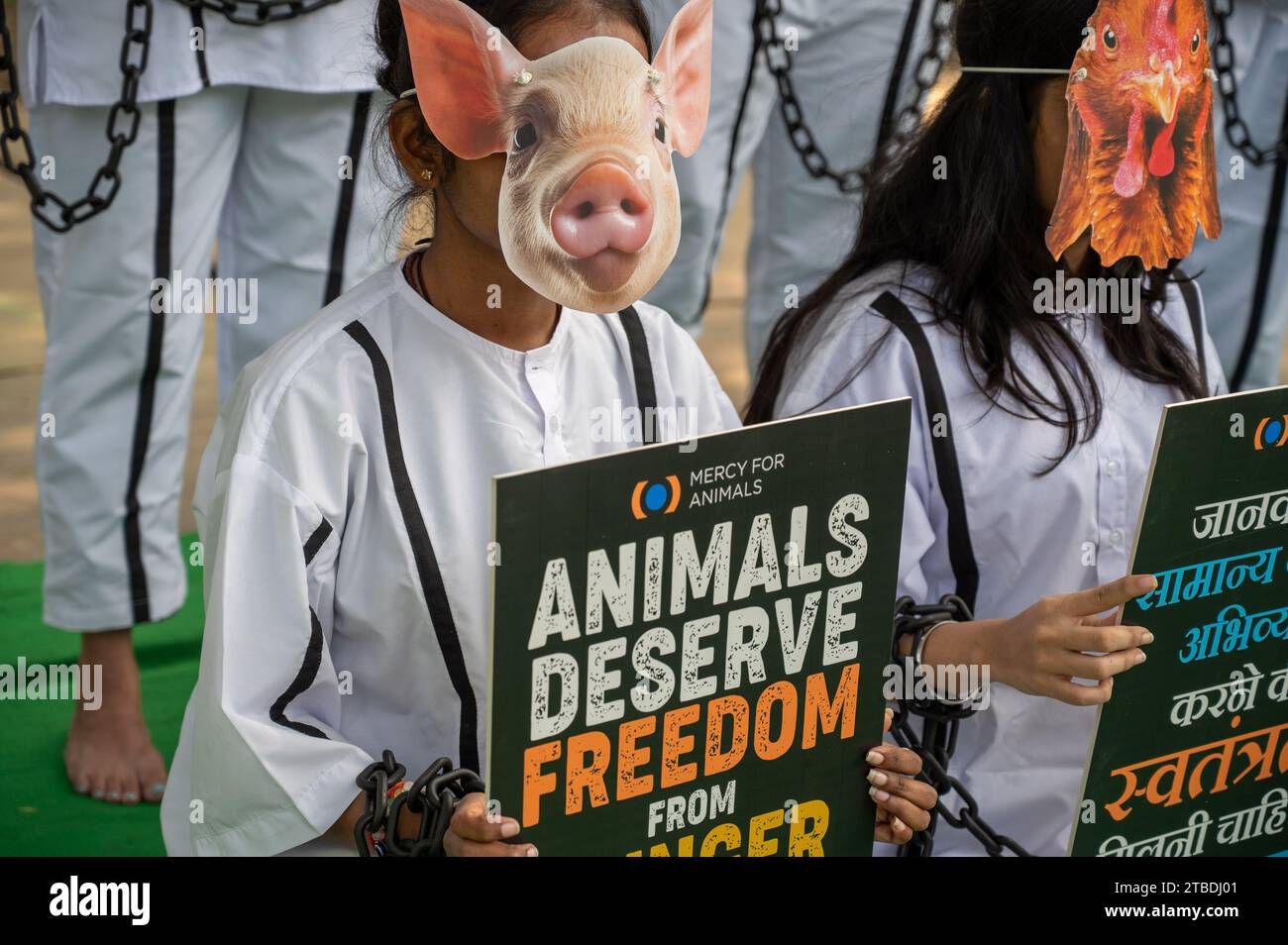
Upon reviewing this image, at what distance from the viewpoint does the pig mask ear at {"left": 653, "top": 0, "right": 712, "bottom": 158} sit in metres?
1.32

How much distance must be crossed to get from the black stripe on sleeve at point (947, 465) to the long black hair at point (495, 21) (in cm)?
48

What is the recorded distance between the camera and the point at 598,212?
125 centimetres

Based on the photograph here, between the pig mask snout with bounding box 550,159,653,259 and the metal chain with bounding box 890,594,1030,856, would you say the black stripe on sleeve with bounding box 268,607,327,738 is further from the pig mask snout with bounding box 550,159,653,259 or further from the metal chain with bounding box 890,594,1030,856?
the metal chain with bounding box 890,594,1030,856

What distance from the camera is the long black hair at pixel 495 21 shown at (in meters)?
1.30

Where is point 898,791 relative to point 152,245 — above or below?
below

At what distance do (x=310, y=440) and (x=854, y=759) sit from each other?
0.53 metres

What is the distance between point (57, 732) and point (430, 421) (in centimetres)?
144

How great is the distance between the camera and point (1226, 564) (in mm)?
1476

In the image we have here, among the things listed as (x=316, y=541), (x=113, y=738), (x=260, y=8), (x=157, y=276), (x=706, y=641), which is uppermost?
(x=260, y=8)

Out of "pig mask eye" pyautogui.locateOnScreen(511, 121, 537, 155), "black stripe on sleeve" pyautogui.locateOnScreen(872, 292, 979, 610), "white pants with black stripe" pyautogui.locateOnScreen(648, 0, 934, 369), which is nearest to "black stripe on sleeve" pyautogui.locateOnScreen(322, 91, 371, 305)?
"white pants with black stripe" pyautogui.locateOnScreen(648, 0, 934, 369)

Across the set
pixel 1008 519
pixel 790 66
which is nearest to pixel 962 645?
pixel 1008 519

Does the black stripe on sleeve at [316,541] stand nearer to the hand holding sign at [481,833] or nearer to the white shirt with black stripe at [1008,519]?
the hand holding sign at [481,833]

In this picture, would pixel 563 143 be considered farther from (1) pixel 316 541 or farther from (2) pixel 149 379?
(2) pixel 149 379
